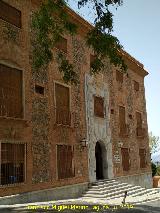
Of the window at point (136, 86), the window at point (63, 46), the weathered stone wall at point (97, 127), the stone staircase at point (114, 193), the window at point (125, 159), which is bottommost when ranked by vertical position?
the stone staircase at point (114, 193)

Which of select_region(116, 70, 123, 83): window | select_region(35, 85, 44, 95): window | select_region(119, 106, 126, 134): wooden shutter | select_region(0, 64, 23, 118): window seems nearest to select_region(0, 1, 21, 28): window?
select_region(0, 64, 23, 118): window

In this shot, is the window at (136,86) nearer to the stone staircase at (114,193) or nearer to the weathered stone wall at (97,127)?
the weathered stone wall at (97,127)

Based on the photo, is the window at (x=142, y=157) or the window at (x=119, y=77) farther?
the window at (x=142, y=157)

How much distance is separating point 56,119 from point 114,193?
5.72 metres

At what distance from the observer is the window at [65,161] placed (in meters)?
19.0

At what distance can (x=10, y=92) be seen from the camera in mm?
16219

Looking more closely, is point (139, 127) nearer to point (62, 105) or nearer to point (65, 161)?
point (62, 105)

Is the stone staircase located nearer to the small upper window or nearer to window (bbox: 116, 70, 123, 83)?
window (bbox: 116, 70, 123, 83)

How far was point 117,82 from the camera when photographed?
27281 mm

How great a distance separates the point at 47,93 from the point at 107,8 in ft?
25.9

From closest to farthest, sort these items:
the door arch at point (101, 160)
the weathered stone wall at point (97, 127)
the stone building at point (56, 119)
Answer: the stone building at point (56, 119), the weathered stone wall at point (97, 127), the door arch at point (101, 160)

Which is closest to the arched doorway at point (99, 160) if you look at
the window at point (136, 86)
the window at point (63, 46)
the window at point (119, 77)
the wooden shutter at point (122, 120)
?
the wooden shutter at point (122, 120)

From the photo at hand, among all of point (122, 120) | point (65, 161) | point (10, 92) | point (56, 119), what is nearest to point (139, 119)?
point (122, 120)

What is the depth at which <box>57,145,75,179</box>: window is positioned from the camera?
62.3ft
